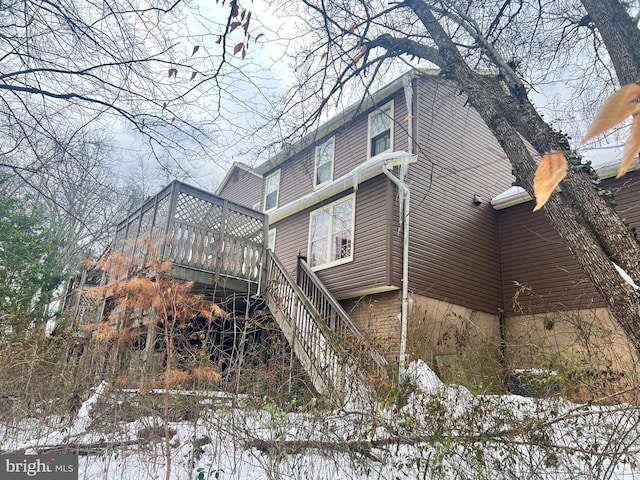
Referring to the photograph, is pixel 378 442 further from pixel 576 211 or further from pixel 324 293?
pixel 324 293

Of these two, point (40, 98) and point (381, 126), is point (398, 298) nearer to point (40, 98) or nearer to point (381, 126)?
point (381, 126)

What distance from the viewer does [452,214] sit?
10047mm

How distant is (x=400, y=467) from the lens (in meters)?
2.93

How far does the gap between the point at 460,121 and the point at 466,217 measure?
106 inches

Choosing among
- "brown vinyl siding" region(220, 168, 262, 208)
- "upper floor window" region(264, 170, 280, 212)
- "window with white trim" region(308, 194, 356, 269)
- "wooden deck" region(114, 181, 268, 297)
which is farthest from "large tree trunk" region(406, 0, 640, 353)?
"brown vinyl siding" region(220, 168, 262, 208)

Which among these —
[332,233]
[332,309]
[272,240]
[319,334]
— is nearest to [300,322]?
[319,334]

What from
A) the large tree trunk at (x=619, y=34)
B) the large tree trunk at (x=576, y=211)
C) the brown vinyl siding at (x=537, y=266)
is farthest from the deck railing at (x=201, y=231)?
the large tree trunk at (x=619, y=34)

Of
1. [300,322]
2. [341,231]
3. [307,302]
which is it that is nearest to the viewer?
[307,302]

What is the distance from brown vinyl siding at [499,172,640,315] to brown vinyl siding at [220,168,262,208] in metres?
7.86

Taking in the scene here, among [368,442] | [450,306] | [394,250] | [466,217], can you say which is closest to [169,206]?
[394,250]

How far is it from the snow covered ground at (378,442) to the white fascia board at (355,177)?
480 cm

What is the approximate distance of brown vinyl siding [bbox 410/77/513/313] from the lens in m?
9.25

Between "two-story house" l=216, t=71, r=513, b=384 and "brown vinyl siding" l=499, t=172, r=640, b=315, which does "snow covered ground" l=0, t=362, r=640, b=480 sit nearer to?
"two-story house" l=216, t=71, r=513, b=384

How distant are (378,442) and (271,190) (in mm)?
10764
